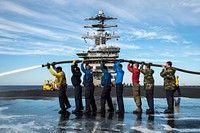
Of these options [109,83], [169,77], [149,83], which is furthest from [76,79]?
[169,77]

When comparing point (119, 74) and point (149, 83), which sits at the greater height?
point (119, 74)

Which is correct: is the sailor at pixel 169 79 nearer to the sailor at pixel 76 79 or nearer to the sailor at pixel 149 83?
the sailor at pixel 149 83

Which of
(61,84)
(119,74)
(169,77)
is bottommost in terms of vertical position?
(61,84)

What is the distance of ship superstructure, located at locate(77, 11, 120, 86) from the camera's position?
230 feet

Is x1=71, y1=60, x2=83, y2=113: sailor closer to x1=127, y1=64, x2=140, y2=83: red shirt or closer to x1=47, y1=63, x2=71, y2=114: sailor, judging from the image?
x1=47, y1=63, x2=71, y2=114: sailor

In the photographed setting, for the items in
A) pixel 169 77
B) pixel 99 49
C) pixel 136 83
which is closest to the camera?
pixel 136 83

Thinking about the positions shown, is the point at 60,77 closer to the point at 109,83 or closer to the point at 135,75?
the point at 109,83

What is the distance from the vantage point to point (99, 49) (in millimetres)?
71188

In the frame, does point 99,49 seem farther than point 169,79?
Yes

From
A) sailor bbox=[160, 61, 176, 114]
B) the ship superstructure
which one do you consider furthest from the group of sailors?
the ship superstructure

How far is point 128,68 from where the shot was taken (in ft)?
40.5

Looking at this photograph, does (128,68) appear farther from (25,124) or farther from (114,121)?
(25,124)

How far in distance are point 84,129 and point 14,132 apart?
1808 mm

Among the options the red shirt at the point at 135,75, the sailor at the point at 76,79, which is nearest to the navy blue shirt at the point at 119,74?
the red shirt at the point at 135,75
